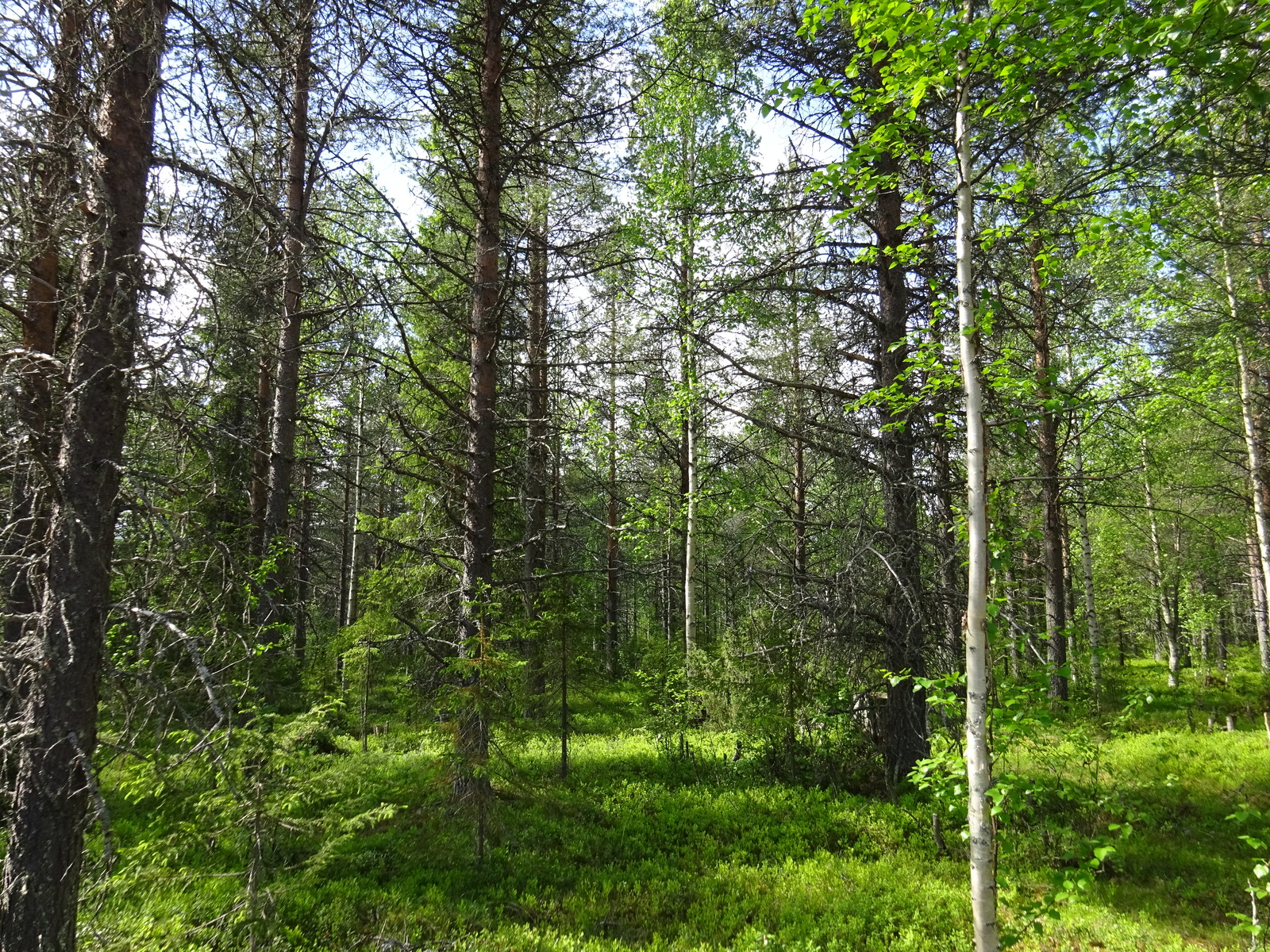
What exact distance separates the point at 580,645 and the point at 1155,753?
1010cm

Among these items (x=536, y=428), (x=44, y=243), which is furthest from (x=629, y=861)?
(x=44, y=243)

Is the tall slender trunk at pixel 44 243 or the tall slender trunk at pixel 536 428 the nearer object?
the tall slender trunk at pixel 44 243

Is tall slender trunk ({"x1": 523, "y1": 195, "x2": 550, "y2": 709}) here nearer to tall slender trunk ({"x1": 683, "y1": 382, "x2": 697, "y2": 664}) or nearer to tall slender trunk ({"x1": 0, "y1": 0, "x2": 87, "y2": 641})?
tall slender trunk ({"x1": 683, "y1": 382, "x2": 697, "y2": 664})

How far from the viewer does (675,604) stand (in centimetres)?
3275

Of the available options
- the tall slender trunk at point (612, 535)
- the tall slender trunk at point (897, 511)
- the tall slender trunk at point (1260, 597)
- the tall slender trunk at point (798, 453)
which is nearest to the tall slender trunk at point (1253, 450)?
the tall slender trunk at point (1260, 597)

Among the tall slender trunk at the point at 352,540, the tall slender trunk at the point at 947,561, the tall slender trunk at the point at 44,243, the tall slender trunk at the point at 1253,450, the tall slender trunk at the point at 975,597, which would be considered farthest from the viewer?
the tall slender trunk at the point at 352,540

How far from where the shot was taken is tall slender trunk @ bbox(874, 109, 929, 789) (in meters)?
6.96

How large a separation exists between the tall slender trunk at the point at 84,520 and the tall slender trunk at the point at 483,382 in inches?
138

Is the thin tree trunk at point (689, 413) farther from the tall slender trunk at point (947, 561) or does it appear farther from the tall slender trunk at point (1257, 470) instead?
the tall slender trunk at point (1257, 470)

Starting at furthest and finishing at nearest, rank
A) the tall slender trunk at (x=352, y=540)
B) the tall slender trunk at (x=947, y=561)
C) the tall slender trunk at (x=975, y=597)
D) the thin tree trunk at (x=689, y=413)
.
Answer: the tall slender trunk at (x=352, y=540) < the thin tree trunk at (x=689, y=413) < the tall slender trunk at (x=947, y=561) < the tall slender trunk at (x=975, y=597)

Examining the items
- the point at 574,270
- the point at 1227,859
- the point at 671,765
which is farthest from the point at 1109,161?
the point at 671,765

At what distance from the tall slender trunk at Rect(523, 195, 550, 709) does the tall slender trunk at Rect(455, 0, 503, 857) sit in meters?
0.48

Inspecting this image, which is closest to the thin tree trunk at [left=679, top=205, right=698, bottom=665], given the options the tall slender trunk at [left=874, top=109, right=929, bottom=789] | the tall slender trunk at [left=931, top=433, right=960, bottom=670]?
the tall slender trunk at [left=874, top=109, right=929, bottom=789]

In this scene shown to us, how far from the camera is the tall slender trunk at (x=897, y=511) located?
22.8ft
